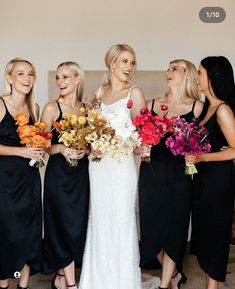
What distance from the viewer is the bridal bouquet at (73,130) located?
337 centimetres

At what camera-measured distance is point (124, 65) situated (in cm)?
373

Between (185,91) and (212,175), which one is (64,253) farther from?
(185,91)

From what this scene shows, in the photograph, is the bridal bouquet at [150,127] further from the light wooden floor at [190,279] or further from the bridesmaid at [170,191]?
the light wooden floor at [190,279]

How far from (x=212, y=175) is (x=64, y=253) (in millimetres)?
1217

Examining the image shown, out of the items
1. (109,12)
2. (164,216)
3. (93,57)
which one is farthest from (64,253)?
(109,12)

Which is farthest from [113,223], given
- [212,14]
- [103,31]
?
[212,14]

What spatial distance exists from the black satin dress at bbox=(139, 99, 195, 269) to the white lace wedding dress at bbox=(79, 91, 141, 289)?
0.11 meters

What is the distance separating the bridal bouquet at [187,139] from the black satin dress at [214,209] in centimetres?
22

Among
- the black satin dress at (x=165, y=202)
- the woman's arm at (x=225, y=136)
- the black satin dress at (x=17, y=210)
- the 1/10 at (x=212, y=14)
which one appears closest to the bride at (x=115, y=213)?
the black satin dress at (x=165, y=202)

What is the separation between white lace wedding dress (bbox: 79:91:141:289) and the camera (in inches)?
144

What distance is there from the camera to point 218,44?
18.2 feet

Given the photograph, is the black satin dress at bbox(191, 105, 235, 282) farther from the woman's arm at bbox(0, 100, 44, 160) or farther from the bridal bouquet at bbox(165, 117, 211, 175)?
the woman's arm at bbox(0, 100, 44, 160)

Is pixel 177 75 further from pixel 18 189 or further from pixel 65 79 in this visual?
pixel 18 189

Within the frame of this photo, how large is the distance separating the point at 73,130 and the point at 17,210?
0.74 metres
